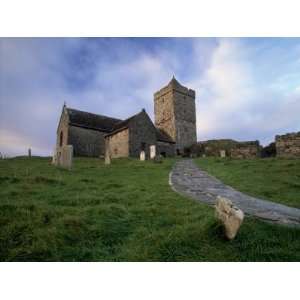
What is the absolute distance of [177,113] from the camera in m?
35.8

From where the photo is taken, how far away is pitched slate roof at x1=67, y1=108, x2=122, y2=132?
26016 millimetres

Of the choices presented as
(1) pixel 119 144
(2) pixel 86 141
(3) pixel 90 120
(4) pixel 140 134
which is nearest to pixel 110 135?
(1) pixel 119 144

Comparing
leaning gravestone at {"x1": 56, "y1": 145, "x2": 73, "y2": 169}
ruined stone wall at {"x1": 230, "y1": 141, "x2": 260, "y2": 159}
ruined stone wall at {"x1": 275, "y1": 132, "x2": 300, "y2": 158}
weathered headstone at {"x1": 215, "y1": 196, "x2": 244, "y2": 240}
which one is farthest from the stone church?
weathered headstone at {"x1": 215, "y1": 196, "x2": 244, "y2": 240}

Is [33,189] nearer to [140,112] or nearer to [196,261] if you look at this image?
[196,261]

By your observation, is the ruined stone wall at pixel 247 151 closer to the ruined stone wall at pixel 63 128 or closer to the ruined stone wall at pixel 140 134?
the ruined stone wall at pixel 140 134

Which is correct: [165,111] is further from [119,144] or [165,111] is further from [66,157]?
[66,157]

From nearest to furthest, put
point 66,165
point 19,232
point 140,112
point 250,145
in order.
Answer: point 19,232, point 66,165, point 250,145, point 140,112

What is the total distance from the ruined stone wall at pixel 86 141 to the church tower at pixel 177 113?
11314 millimetres

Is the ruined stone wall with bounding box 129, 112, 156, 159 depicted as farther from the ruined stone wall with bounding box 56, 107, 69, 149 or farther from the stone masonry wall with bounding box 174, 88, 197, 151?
the stone masonry wall with bounding box 174, 88, 197, 151

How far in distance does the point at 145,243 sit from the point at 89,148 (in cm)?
2382

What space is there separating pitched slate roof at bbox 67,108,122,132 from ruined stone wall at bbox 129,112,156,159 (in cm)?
483

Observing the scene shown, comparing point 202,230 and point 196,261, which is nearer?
point 196,261

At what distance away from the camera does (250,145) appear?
20.1 metres
